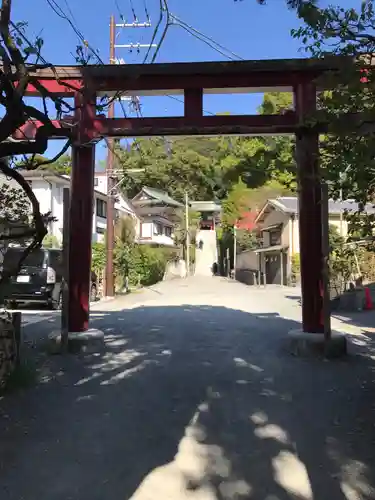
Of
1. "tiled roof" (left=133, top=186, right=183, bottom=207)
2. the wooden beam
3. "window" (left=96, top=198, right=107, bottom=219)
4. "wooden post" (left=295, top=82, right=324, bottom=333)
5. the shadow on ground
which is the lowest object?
the shadow on ground

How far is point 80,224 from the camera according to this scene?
8.50 meters

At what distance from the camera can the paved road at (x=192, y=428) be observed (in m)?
3.75

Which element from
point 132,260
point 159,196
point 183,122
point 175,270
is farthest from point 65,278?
point 159,196

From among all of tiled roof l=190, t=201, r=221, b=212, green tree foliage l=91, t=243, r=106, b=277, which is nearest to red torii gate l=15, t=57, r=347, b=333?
green tree foliage l=91, t=243, r=106, b=277

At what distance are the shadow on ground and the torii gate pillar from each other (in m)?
0.96

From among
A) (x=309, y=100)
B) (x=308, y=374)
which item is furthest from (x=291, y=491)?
(x=309, y=100)

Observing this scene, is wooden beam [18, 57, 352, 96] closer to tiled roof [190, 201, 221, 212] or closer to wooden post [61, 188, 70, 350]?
wooden post [61, 188, 70, 350]

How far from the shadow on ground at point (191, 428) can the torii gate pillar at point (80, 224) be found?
3.17ft

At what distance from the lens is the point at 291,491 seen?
3652mm

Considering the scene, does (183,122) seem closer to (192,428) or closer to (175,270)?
(192,428)

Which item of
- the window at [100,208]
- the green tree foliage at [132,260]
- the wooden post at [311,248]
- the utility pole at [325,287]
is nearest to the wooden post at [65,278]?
the wooden post at [311,248]

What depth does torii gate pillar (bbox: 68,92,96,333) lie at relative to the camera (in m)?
8.40

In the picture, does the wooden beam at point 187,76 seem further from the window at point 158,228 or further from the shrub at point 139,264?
the window at point 158,228

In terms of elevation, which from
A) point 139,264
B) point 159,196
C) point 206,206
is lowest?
point 139,264
